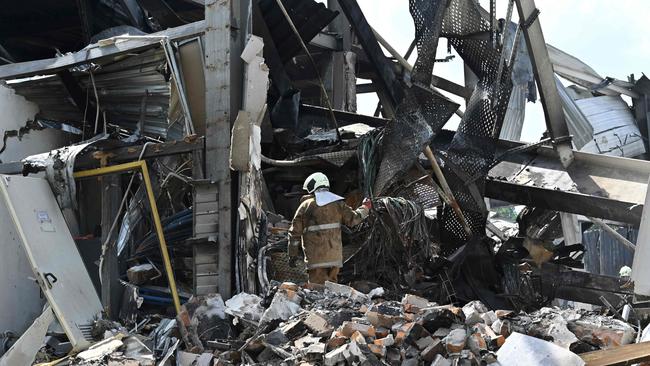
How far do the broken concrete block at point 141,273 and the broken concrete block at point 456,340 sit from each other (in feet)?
13.4

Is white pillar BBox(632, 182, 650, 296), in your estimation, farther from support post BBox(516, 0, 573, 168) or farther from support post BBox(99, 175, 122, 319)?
support post BBox(99, 175, 122, 319)

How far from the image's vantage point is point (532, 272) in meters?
8.72

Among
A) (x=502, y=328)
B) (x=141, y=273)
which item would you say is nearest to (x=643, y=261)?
(x=502, y=328)

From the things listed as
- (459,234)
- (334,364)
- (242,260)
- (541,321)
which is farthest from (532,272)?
(334,364)

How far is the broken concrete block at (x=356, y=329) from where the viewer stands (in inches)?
218

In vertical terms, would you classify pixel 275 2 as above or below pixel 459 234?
above

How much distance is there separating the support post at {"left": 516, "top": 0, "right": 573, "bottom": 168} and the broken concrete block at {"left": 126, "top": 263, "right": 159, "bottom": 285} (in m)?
4.99

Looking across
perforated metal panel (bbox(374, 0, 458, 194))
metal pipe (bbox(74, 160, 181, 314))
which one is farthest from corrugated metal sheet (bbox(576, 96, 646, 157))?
metal pipe (bbox(74, 160, 181, 314))

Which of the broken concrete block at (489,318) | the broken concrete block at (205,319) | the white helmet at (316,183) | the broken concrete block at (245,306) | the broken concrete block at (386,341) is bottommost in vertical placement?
the broken concrete block at (205,319)

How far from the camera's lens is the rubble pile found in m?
5.31

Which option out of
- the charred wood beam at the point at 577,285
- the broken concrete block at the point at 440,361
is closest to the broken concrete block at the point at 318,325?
the broken concrete block at the point at 440,361

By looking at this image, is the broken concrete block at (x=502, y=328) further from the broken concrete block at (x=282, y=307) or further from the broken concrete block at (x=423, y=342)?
the broken concrete block at (x=282, y=307)

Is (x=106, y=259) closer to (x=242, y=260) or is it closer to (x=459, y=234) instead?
(x=242, y=260)

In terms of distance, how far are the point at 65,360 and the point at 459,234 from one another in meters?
4.69
